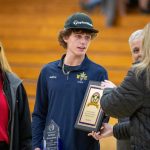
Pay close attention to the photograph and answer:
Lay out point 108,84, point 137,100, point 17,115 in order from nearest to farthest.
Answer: point 137,100 → point 108,84 → point 17,115

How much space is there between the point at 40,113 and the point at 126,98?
85cm

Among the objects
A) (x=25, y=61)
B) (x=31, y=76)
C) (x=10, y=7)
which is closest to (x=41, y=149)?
(x=31, y=76)

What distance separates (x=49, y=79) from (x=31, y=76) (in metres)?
3.81

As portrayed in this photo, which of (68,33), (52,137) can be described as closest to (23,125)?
(52,137)

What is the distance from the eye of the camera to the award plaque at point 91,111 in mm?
2703

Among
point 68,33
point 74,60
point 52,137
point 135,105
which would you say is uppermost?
point 68,33

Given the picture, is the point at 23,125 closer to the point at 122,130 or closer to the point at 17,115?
the point at 17,115

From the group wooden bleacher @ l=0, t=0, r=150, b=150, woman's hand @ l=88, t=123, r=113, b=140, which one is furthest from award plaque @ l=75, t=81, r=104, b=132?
wooden bleacher @ l=0, t=0, r=150, b=150

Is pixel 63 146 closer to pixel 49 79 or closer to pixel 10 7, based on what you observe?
pixel 49 79

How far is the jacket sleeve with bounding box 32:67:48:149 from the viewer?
2988 millimetres

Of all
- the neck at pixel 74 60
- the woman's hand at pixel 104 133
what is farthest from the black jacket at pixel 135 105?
the neck at pixel 74 60

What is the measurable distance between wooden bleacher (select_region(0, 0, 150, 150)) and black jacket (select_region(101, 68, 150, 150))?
3819 millimetres

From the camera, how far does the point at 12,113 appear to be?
2.65m

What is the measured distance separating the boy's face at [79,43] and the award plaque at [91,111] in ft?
0.76
